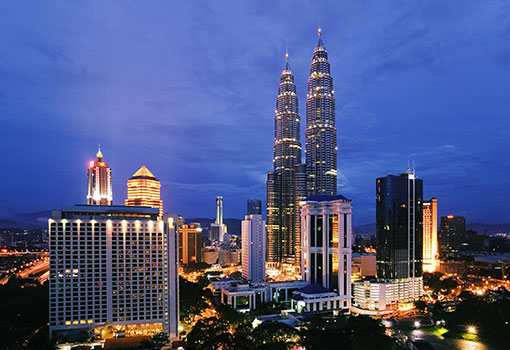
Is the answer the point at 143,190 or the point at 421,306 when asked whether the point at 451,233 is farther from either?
the point at 143,190

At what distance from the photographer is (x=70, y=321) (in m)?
50.7

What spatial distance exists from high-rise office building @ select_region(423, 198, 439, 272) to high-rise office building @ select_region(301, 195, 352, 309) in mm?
70915

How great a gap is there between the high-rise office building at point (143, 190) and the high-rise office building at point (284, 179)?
2249 inches

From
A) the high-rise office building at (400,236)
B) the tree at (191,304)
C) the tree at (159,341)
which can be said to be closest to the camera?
the tree at (159,341)

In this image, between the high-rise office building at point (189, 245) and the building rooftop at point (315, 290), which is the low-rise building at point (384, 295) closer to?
the building rooftop at point (315, 290)

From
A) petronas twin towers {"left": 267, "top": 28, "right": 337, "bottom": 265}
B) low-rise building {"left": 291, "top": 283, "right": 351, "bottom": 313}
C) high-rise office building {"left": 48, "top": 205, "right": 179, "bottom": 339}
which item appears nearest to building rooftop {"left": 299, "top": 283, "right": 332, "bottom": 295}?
low-rise building {"left": 291, "top": 283, "right": 351, "bottom": 313}

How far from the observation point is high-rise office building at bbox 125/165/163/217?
16538 centimetres

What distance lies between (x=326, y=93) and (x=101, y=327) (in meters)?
119

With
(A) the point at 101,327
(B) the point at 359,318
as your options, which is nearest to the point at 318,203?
(B) the point at 359,318

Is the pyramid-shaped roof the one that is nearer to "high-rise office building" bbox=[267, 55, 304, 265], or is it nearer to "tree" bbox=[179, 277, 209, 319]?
"high-rise office building" bbox=[267, 55, 304, 265]

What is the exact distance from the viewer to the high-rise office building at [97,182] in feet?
471

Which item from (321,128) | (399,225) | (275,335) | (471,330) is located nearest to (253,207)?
(321,128)

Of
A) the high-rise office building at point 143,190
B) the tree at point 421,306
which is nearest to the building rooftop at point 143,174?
the high-rise office building at point 143,190

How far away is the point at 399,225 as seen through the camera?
286ft
